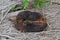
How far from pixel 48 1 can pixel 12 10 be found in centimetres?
71

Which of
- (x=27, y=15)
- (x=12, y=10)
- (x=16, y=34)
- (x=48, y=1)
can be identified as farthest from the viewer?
(x=48, y=1)

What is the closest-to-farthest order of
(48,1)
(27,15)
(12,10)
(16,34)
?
(16,34) < (27,15) < (12,10) < (48,1)

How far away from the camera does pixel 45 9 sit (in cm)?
363

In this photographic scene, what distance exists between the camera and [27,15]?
3.03 m

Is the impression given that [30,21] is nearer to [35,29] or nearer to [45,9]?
[35,29]

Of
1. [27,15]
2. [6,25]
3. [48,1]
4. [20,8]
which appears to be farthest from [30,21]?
[48,1]

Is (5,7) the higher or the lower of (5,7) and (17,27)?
the higher

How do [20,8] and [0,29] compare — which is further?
→ [20,8]

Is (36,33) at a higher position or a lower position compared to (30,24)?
lower

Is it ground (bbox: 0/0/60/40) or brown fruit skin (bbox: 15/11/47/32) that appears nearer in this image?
ground (bbox: 0/0/60/40)

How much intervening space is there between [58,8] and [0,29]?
Answer: 1.17 metres

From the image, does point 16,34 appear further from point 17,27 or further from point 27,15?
point 27,15

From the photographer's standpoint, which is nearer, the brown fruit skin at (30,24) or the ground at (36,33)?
the ground at (36,33)

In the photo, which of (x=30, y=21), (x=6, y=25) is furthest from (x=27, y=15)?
(x=6, y=25)
